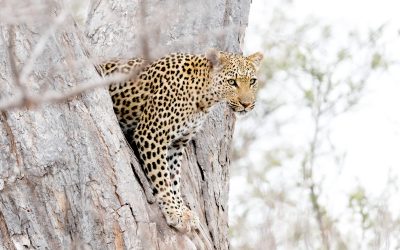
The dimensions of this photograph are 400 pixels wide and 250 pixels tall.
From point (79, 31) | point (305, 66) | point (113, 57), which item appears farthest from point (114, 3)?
point (305, 66)

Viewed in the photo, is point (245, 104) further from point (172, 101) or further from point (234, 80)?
point (172, 101)

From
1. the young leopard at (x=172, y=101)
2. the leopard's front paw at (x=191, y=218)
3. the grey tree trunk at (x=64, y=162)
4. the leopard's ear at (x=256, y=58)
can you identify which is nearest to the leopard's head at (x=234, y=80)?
the young leopard at (x=172, y=101)

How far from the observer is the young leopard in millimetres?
7863

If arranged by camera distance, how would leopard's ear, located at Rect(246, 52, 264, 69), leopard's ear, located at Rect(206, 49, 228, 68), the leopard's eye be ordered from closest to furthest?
leopard's ear, located at Rect(206, 49, 228, 68) < the leopard's eye < leopard's ear, located at Rect(246, 52, 264, 69)

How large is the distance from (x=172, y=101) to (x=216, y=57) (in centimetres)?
51

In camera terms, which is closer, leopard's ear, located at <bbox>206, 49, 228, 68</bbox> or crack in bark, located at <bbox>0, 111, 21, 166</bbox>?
crack in bark, located at <bbox>0, 111, 21, 166</bbox>

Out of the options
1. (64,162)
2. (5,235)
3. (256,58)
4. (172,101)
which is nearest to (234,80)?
(256,58)

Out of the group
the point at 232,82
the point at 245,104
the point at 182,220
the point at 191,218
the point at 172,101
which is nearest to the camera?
the point at 182,220

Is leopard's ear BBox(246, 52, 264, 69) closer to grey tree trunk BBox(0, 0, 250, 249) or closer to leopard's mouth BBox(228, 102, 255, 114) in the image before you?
leopard's mouth BBox(228, 102, 255, 114)

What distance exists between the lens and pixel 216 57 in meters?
8.26

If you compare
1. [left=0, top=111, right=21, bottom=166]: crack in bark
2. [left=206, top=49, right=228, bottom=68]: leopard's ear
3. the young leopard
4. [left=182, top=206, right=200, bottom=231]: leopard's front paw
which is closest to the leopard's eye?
the young leopard

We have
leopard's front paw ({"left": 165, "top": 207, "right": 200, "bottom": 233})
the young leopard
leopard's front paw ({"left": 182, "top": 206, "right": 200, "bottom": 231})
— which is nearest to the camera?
leopard's front paw ({"left": 165, "top": 207, "right": 200, "bottom": 233})

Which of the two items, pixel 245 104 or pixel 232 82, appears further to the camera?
pixel 232 82

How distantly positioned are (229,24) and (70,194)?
253cm
